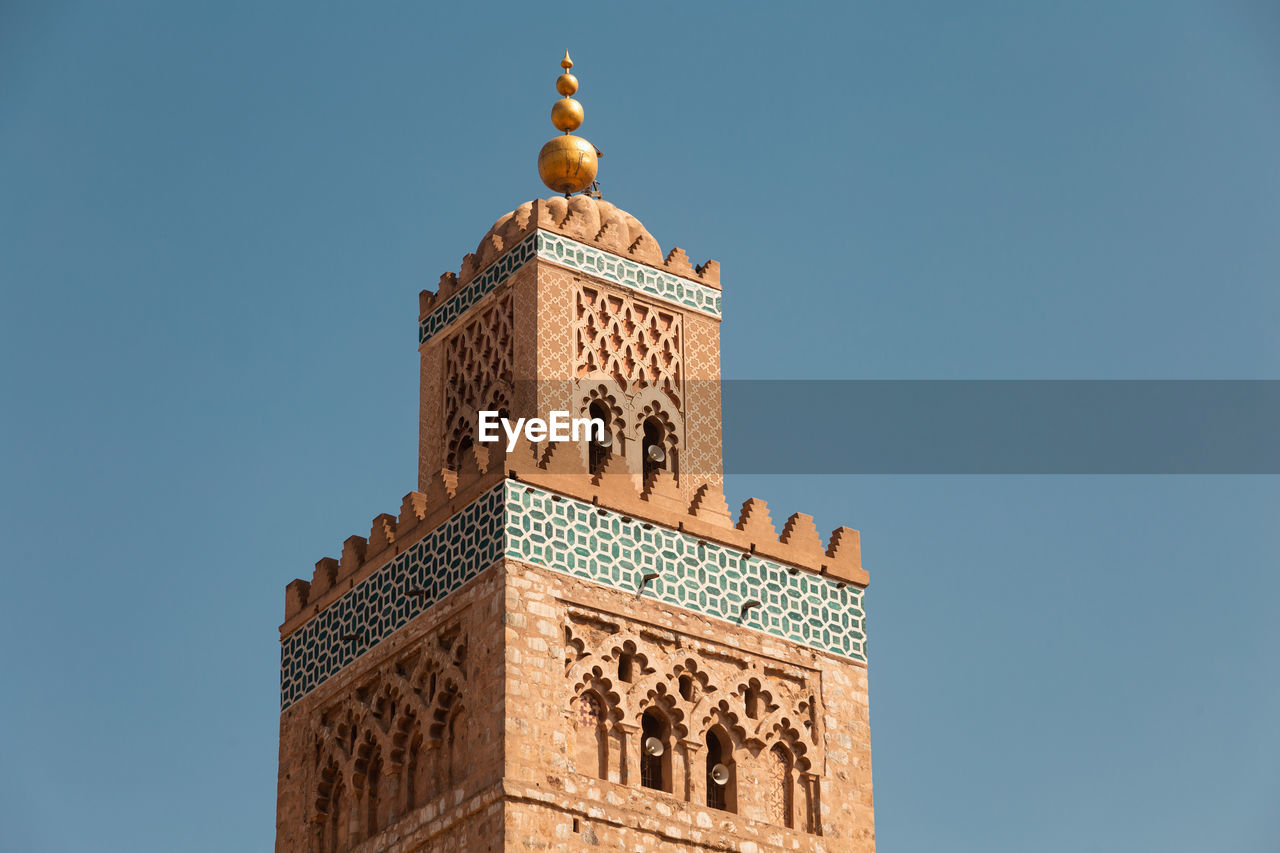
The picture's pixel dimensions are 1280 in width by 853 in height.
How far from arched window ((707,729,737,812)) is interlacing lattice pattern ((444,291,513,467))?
3923mm

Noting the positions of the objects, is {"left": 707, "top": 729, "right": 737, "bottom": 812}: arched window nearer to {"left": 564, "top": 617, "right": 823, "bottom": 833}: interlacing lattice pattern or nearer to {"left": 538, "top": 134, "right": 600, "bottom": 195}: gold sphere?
{"left": 564, "top": 617, "right": 823, "bottom": 833}: interlacing lattice pattern

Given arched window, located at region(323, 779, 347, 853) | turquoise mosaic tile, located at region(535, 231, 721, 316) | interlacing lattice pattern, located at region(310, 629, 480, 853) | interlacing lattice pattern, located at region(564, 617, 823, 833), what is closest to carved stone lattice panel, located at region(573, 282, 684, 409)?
turquoise mosaic tile, located at region(535, 231, 721, 316)

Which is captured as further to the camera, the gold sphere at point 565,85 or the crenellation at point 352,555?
the gold sphere at point 565,85

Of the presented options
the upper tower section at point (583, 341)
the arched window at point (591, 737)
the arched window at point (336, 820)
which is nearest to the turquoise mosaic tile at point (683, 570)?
the upper tower section at point (583, 341)

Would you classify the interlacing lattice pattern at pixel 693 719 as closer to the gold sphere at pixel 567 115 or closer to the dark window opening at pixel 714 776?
the dark window opening at pixel 714 776

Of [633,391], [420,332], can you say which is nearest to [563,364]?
[633,391]

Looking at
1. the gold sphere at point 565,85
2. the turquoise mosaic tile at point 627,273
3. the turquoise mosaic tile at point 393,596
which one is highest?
the gold sphere at point 565,85

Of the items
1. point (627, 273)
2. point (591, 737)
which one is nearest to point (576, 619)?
point (591, 737)

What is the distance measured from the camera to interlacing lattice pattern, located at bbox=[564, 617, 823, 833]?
2392 cm

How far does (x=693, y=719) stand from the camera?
24.5 meters

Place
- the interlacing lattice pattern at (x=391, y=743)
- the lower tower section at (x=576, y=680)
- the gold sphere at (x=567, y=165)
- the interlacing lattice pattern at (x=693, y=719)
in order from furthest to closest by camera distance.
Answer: the gold sphere at (x=567, y=165) < the interlacing lattice pattern at (x=391, y=743) < the interlacing lattice pattern at (x=693, y=719) < the lower tower section at (x=576, y=680)

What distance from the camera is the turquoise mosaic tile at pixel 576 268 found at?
86.0 feet

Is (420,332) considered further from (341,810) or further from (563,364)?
(341,810)

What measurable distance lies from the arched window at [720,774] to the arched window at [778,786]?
1.20 ft
